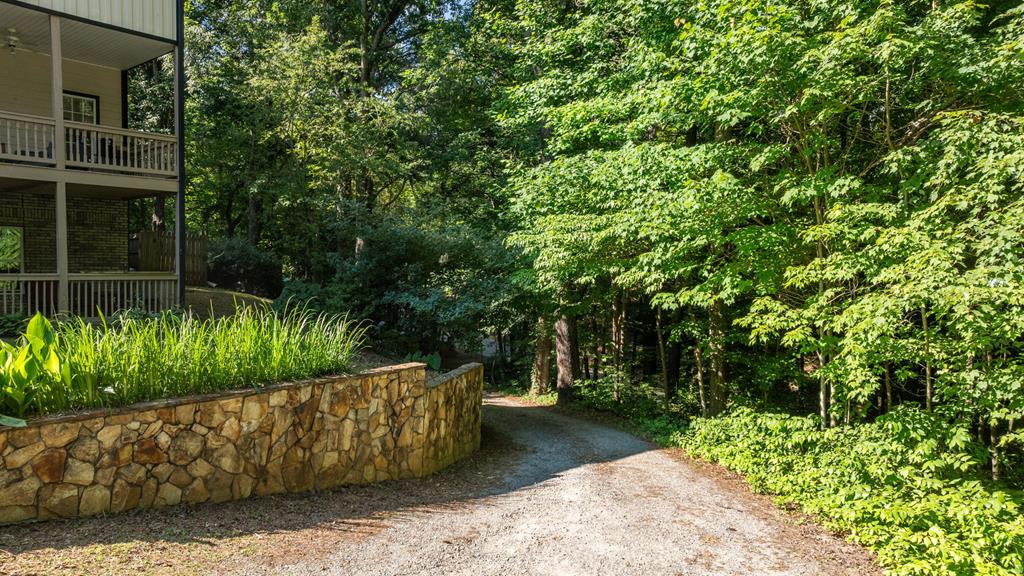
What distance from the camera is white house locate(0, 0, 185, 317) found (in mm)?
9531

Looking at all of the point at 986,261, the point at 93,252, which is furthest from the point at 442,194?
the point at 986,261

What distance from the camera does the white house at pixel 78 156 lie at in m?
9.53

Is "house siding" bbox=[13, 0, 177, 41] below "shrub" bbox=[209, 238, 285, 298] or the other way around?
the other way around

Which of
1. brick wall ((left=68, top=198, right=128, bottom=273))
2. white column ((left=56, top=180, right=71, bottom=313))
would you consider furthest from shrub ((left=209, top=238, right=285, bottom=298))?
white column ((left=56, top=180, right=71, bottom=313))

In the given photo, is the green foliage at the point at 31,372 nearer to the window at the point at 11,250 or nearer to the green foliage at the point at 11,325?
the green foliage at the point at 11,325

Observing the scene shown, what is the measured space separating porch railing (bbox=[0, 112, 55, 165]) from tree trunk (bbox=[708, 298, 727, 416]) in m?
11.4

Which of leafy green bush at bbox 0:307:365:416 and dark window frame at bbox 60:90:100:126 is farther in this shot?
dark window frame at bbox 60:90:100:126

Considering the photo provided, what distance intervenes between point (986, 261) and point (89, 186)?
12925 mm

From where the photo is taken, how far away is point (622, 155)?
30.4 feet

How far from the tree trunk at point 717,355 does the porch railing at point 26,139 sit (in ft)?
37.4

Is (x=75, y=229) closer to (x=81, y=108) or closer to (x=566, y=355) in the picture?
(x=81, y=108)

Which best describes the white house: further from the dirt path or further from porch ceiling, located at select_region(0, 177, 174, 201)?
the dirt path

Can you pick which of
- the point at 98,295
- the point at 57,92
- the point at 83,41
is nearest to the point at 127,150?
the point at 57,92

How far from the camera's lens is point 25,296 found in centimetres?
1060
